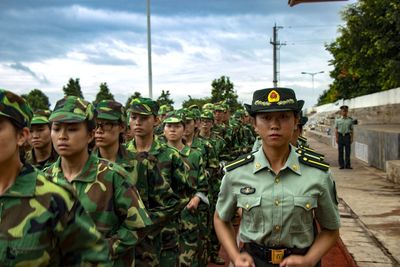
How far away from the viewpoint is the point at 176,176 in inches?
210

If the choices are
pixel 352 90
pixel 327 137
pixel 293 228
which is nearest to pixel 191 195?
pixel 293 228

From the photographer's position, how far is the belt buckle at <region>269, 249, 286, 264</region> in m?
3.09

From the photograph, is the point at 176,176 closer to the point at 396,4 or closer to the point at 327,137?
the point at 396,4

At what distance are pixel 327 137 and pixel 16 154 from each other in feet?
115

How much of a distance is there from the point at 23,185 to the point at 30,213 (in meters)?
0.13

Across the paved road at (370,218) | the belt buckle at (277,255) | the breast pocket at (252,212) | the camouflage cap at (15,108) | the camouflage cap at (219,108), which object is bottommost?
the paved road at (370,218)

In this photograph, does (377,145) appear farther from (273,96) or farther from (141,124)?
(273,96)

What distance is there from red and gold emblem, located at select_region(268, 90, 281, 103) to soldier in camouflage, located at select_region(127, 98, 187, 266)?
1.83 meters

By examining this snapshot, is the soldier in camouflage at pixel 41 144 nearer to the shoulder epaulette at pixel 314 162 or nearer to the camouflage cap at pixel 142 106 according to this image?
the camouflage cap at pixel 142 106

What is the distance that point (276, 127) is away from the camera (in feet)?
10.3

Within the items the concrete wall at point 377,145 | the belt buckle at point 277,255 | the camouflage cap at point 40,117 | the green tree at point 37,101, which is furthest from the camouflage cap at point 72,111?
the green tree at point 37,101

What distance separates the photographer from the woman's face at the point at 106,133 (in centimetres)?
449

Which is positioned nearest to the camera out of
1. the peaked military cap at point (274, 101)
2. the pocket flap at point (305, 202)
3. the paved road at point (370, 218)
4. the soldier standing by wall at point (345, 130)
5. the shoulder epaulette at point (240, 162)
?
the pocket flap at point (305, 202)

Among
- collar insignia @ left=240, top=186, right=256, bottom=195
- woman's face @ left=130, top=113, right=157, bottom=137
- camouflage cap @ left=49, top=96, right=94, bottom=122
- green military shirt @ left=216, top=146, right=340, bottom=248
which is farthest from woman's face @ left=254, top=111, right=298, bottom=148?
woman's face @ left=130, top=113, right=157, bottom=137
